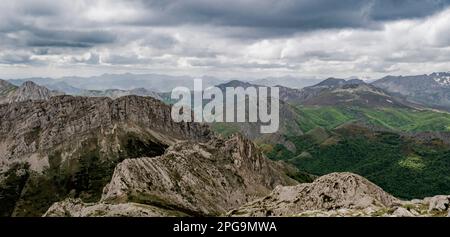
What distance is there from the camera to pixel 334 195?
652ft

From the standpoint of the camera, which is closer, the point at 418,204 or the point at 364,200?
the point at 418,204
